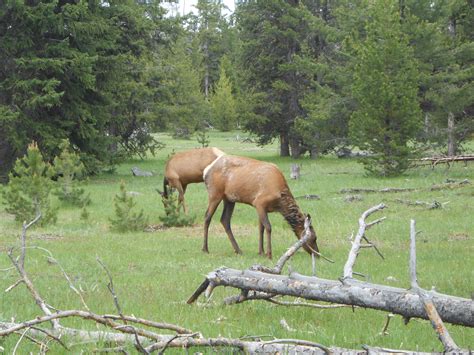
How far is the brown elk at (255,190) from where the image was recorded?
11.6 metres

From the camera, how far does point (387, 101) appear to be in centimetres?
2531

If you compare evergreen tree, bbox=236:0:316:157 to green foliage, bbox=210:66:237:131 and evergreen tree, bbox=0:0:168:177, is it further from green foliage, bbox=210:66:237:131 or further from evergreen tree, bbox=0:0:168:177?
green foliage, bbox=210:66:237:131

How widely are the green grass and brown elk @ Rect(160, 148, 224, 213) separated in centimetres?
94

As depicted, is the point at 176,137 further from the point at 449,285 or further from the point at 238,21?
the point at 449,285

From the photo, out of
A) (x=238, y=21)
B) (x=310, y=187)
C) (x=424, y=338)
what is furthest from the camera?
(x=238, y=21)

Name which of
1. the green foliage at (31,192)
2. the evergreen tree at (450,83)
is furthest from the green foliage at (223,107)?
the green foliage at (31,192)

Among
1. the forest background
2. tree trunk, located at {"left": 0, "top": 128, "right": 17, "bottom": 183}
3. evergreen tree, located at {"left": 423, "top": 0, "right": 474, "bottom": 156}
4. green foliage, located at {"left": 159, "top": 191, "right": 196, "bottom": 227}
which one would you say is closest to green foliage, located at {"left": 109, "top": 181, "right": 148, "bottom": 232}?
green foliage, located at {"left": 159, "top": 191, "right": 196, "bottom": 227}

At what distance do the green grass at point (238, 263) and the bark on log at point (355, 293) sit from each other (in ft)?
1.16

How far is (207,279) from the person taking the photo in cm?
578

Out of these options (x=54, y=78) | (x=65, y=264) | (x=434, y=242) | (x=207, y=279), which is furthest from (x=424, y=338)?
(x=54, y=78)

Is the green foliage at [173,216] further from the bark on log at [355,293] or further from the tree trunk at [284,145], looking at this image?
the tree trunk at [284,145]

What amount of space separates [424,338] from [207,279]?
188cm

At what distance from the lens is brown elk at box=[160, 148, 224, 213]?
17516 mm

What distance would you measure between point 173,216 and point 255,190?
4447mm
